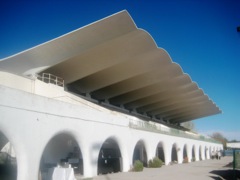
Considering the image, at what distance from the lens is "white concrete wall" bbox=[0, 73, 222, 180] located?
11.1 meters

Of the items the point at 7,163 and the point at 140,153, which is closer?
the point at 7,163

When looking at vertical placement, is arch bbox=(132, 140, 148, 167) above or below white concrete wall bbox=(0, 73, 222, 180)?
below

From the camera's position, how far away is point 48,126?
42.4 ft

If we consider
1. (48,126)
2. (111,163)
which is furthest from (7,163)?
(48,126)

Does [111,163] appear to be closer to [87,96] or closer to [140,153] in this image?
[140,153]

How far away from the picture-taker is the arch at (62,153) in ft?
59.4

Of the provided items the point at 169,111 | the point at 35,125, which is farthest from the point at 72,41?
the point at 169,111

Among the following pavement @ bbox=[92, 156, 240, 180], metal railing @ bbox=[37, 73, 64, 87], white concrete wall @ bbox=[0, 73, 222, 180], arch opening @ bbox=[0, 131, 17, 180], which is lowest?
pavement @ bbox=[92, 156, 240, 180]

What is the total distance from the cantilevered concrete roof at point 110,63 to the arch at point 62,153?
6523mm

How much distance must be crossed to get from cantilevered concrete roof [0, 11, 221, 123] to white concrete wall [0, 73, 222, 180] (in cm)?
320

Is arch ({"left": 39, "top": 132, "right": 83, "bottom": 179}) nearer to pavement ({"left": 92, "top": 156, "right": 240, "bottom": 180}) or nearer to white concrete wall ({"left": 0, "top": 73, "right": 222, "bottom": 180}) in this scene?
white concrete wall ({"left": 0, "top": 73, "right": 222, "bottom": 180})

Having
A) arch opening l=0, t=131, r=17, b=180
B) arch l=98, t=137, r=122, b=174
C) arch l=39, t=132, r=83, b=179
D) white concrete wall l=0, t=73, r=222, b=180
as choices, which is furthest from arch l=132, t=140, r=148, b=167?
arch opening l=0, t=131, r=17, b=180

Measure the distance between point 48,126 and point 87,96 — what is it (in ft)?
54.6

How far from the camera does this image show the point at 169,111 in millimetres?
47219
